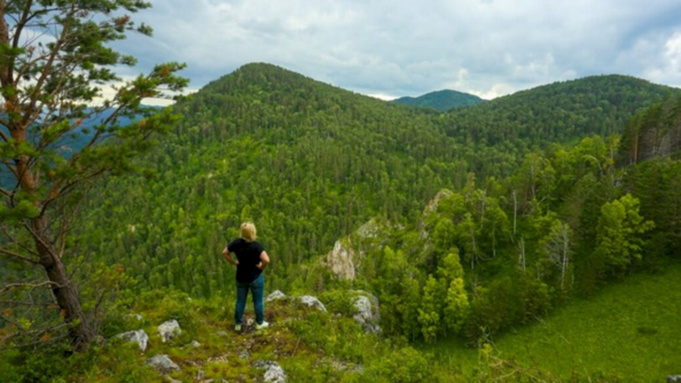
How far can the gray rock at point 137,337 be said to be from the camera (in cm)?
1039

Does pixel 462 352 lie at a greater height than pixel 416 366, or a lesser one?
lesser

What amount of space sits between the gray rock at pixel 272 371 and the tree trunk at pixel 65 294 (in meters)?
4.72

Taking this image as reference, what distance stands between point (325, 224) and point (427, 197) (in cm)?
4986

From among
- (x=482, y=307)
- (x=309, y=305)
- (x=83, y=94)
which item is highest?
(x=83, y=94)

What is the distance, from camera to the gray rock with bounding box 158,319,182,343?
11327 mm

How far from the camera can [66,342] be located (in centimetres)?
926

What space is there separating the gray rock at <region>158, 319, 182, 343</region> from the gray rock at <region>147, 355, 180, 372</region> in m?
1.31

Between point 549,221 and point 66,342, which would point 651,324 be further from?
point 66,342

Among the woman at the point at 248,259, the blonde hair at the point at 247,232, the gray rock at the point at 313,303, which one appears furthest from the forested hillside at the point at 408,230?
the blonde hair at the point at 247,232

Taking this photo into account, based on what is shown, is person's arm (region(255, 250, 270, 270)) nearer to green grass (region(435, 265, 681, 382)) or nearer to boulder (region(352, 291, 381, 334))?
boulder (region(352, 291, 381, 334))

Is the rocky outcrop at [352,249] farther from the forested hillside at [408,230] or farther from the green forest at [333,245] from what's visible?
the green forest at [333,245]

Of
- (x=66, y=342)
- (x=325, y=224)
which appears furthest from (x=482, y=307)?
(x=325, y=224)

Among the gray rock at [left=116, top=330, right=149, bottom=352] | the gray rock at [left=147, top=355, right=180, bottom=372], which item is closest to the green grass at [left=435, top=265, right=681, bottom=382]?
the gray rock at [left=147, top=355, right=180, bottom=372]

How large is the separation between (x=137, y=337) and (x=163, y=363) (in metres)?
1.50
